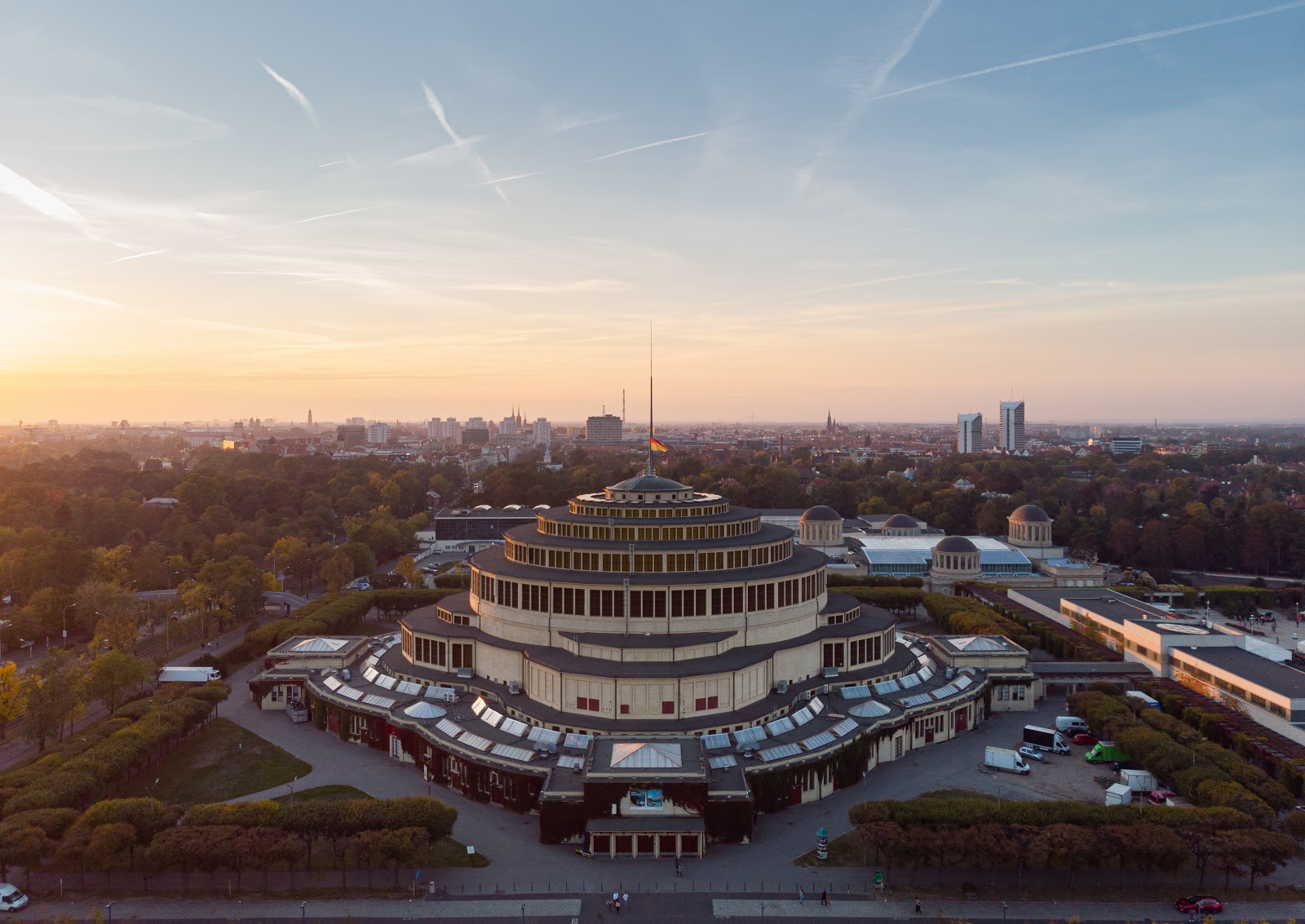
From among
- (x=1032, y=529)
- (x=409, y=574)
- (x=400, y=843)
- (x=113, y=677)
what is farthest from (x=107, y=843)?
(x=1032, y=529)

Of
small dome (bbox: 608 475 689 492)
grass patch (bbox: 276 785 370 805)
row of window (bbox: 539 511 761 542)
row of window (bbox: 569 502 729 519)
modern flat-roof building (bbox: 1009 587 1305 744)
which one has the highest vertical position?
small dome (bbox: 608 475 689 492)

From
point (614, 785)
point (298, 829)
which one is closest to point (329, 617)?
point (298, 829)

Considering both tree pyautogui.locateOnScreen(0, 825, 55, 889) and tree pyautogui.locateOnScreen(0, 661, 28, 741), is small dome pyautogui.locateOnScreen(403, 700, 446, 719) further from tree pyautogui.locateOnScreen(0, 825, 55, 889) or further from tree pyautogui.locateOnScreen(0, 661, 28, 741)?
tree pyautogui.locateOnScreen(0, 661, 28, 741)

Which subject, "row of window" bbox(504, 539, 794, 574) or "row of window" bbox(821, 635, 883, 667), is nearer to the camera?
"row of window" bbox(504, 539, 794, 574)

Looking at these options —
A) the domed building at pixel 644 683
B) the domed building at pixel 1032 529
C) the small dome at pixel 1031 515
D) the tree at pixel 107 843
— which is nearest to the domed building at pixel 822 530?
the domed building at pixel 1032 529

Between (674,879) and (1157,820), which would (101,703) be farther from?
(1157,820)

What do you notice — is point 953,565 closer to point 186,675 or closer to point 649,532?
point 649,532

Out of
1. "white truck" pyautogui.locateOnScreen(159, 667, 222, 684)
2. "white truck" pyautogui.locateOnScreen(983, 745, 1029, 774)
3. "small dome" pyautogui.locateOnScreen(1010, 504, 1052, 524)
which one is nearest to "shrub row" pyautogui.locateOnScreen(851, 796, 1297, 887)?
"white truck" pyautogui.locateOnScreen(983, 745, 1029, 774)
